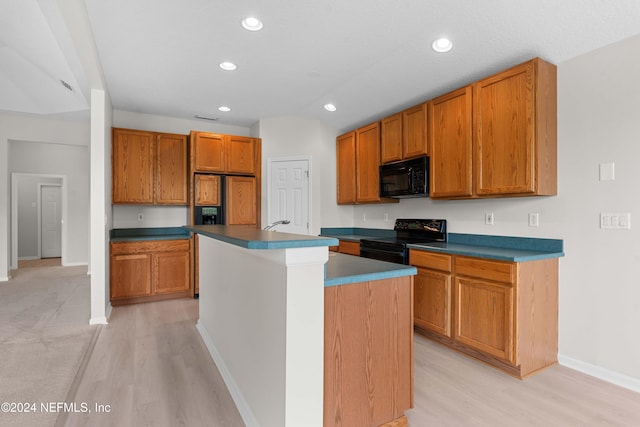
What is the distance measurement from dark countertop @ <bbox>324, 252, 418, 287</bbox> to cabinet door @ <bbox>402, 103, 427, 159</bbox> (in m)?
2.02

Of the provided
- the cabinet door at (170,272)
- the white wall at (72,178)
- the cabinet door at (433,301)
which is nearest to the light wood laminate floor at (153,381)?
the cabinet door at (170,272)

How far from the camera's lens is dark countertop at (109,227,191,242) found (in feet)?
14.7

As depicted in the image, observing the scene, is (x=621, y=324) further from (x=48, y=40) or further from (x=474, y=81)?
(x=48, y=40)

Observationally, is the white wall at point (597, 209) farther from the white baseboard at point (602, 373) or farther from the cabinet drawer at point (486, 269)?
the cabinet drawer at point (486, 269)

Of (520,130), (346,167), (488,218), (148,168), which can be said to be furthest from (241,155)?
(520,130)

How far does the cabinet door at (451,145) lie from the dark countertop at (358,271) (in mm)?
1633

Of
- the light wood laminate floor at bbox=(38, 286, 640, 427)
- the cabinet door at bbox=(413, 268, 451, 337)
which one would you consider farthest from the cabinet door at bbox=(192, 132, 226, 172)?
the cabinet door at bbox=(413, 268, 451, 337)

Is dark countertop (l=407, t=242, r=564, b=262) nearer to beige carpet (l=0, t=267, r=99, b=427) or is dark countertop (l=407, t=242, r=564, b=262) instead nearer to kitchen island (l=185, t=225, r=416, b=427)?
kitchen island (l=185, t=225, r=416, b=427)

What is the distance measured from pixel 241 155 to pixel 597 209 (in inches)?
166

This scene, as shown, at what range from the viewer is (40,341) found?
292cm

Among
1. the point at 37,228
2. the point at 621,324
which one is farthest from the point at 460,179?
the point at 37,228

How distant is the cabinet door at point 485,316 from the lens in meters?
2.44

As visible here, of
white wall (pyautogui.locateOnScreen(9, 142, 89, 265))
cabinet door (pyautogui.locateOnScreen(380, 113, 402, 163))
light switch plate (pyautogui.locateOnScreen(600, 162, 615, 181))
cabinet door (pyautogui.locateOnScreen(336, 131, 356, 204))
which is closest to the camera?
light switch plate (pyautogui.locateOnScreen(600, 162, 615, 181))

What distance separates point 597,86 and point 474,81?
38.3 inches
